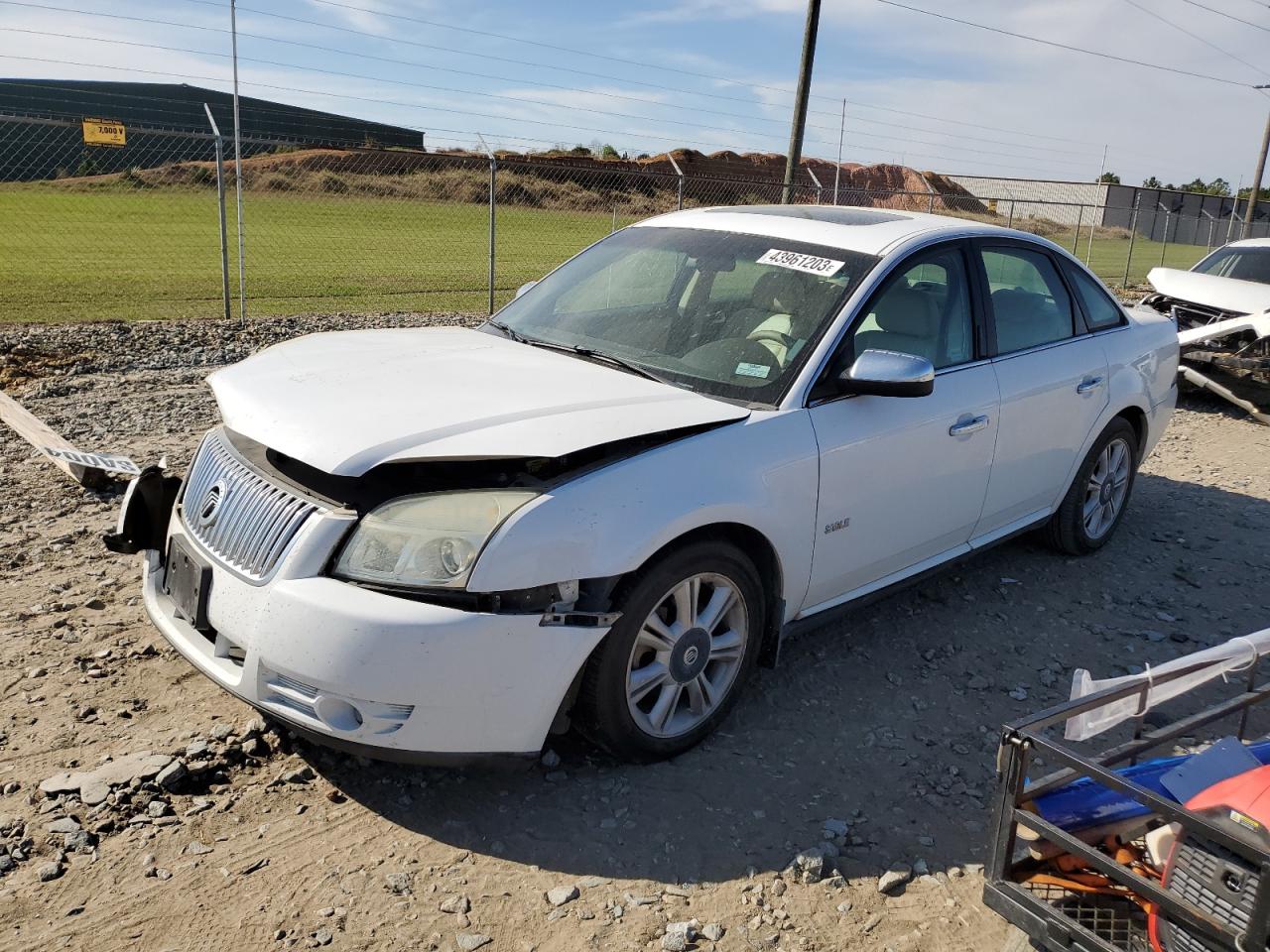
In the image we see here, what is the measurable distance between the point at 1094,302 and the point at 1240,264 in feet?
24.3

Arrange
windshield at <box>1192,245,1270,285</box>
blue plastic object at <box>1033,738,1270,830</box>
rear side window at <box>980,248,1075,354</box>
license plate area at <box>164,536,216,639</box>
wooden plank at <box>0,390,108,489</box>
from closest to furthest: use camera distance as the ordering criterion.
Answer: blue plastic object at <box>1033,738,1270,830</box>, license plate area at <box>164,536,216,639</box>, rear side window at <box>980,248,1075,354</box>, wooden plank at <box>0,390,108,489</box>, windshield at <box>1192,245,1270,285</box>

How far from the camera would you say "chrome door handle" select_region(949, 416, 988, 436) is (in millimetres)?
4195

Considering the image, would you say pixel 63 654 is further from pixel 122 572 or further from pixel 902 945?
pixel 902 945

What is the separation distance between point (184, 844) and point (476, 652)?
102 centimetres

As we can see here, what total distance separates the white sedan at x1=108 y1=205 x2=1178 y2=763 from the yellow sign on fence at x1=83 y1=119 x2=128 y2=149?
304 inches

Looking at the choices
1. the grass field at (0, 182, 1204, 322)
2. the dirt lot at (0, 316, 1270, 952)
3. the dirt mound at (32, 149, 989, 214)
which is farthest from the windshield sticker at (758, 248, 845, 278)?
the dirt mound at (32, 149, 989, 214)

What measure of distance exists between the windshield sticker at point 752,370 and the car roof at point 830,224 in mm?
717

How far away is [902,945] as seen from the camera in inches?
110

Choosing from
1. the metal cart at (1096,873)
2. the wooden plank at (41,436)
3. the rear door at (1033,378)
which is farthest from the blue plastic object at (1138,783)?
the wooden plank at (41,436)

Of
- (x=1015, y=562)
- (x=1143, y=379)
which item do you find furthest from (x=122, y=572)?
(x=1143, y=379)

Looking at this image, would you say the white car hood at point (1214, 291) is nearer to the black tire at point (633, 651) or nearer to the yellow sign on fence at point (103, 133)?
the black tire at point (633, 651)

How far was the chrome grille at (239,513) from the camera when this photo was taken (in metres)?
3.05

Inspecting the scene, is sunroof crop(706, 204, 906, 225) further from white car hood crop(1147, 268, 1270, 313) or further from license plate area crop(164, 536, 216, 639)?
white car hood crop(1147, 268, 1270, 313)

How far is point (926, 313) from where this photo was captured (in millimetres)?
4332
